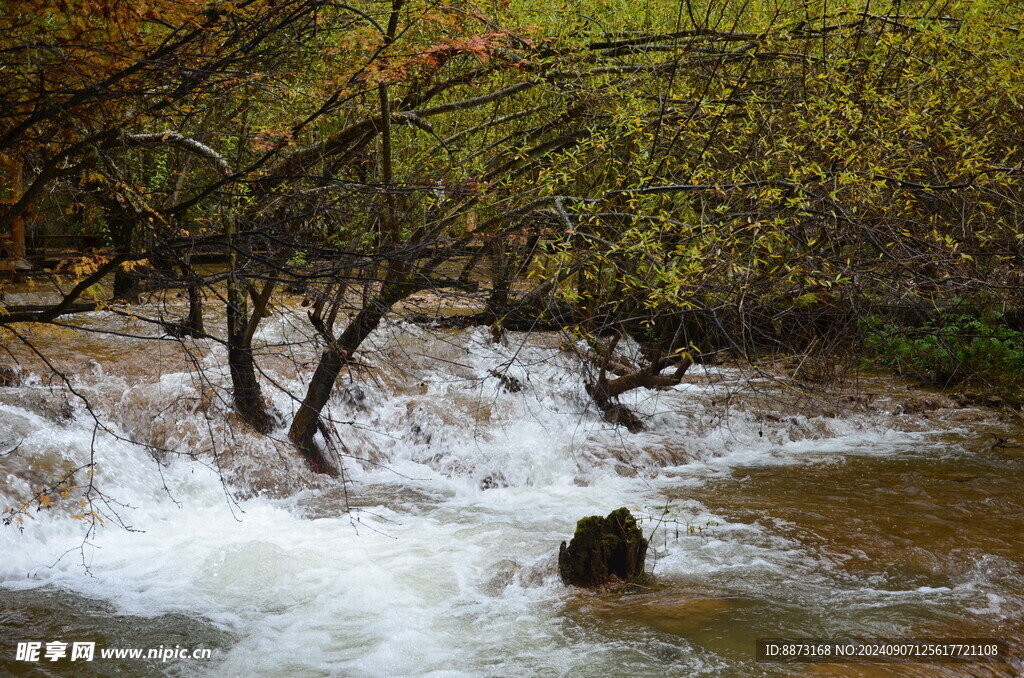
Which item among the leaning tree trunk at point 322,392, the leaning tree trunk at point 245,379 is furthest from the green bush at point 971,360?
the leaning tree trunk at point 245,379

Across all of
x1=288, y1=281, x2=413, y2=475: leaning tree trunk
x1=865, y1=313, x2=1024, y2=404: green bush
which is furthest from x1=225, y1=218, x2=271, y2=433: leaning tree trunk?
x1=865, y1=313, x2=1024, y2=404: green bush

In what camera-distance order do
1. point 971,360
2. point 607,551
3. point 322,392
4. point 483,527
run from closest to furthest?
point 607,551
point 483,527
point 322,392
point 971,360

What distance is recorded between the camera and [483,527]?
23.4 feet

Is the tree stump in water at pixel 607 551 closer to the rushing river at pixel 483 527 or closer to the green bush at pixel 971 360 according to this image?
the rushing river at pixel 483 527

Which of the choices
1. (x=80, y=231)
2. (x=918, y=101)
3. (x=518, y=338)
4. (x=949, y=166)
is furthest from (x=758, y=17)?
(x=80, y=231)

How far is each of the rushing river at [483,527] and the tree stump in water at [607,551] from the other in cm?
17

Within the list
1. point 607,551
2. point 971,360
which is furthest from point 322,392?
point 971,360

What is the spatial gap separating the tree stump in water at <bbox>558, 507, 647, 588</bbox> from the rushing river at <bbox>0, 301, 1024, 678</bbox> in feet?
0.55

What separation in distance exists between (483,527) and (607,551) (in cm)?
163

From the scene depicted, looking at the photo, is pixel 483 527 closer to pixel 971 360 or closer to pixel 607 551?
pixel 607 551

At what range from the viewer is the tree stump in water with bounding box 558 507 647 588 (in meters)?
5.73

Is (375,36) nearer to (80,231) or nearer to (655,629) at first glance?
(655,629)

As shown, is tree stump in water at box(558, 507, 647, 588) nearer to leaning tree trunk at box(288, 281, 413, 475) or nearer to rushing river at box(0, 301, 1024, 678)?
rushing river at box(0, 301, 1024, 678)

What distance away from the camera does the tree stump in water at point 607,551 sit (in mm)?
5730
